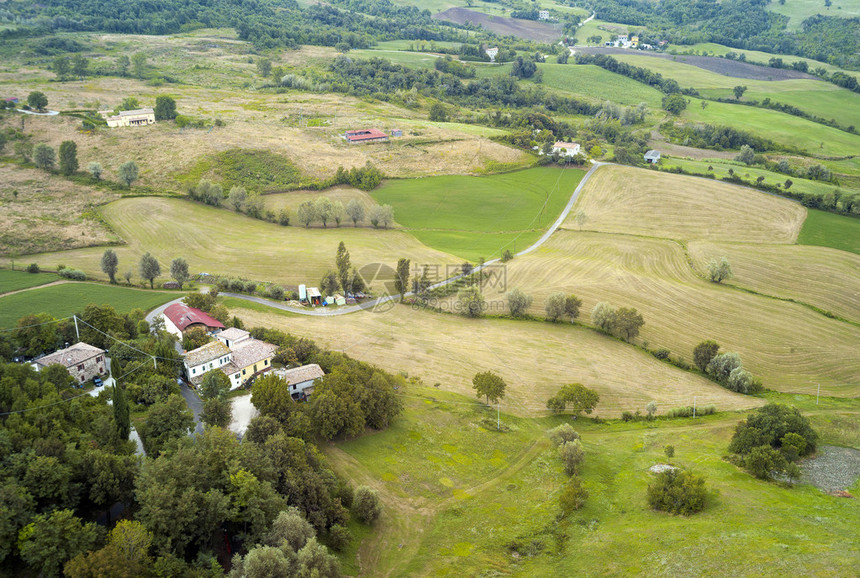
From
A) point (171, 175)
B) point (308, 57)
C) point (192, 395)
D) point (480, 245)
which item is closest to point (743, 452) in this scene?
point (192, 395)

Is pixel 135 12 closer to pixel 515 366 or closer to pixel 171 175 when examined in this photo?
pixel 171 175

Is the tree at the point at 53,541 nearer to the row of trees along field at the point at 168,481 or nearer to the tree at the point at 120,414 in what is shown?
the row of trees along field at the point at 168,481

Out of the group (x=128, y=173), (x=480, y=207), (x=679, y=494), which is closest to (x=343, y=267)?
(x=480, y=207)

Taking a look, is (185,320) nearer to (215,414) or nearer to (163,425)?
(215,414)

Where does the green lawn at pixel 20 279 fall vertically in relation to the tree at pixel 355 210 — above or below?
below

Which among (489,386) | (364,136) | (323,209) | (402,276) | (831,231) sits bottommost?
(489,386)

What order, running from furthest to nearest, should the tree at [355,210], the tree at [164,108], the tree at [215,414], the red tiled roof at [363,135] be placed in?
the red tiled roof at [363,135], the tree at [164,108], the tree at [355,210], the tree at [215,414]

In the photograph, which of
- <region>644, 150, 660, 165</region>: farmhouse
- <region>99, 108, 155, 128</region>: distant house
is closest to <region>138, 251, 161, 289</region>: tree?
<region>99, 108, 155, 128</region>: distant house

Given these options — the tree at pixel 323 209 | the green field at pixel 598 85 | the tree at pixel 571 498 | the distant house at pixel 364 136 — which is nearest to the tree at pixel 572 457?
the tree at pixel 571 498
